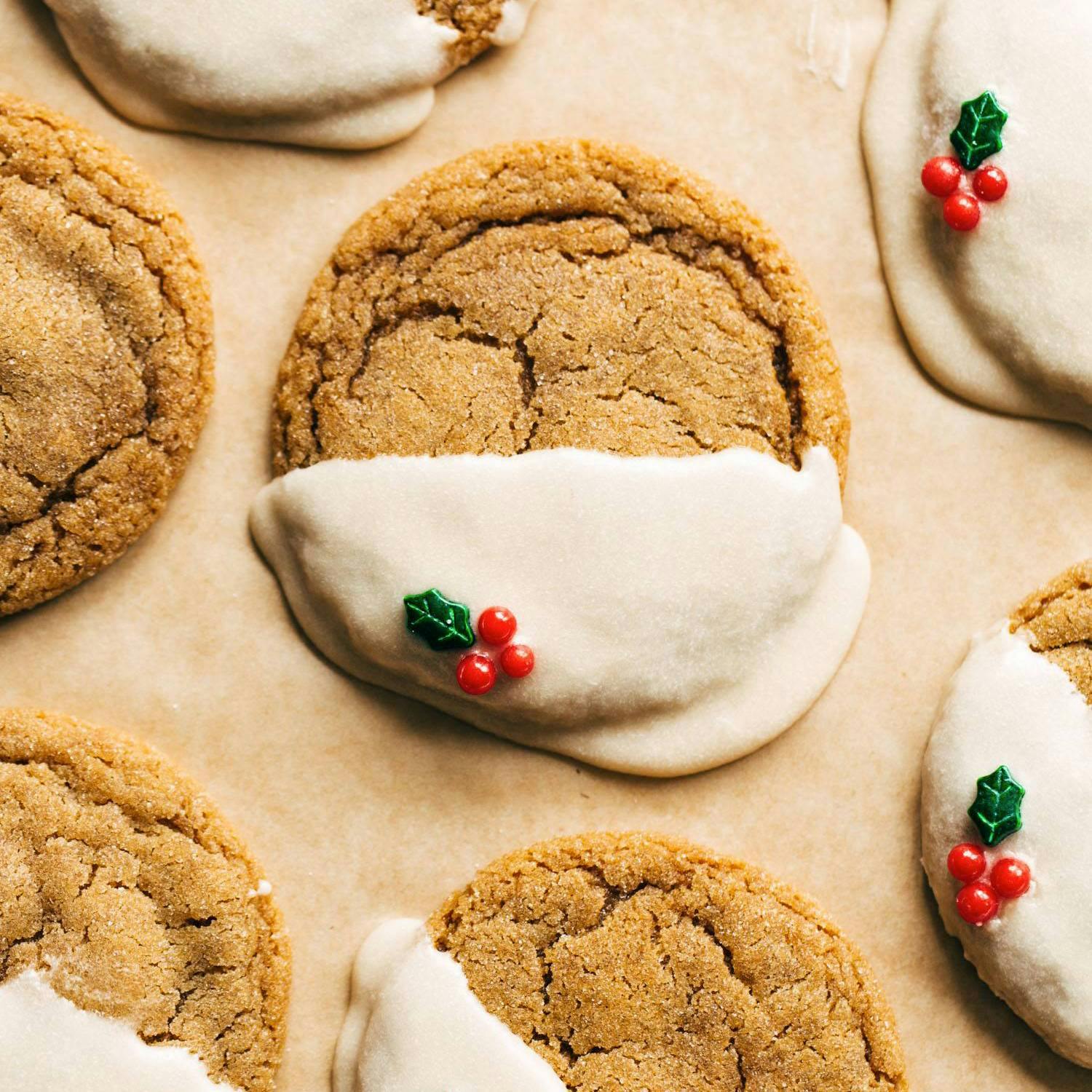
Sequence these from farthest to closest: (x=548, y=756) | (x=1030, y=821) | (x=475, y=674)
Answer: (x=548, y=756), (x=1030, y=821), (x=475, y=674)

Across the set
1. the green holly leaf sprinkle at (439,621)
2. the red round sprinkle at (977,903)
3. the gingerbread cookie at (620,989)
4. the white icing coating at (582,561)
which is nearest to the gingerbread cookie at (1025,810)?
the red round sprinkle at (977,903)

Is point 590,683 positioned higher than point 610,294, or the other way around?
point 610,294

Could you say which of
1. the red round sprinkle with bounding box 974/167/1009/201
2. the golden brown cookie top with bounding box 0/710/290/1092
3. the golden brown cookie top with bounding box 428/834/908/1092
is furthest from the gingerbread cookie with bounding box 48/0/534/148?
the golden brown cookie top with bounding box 428/834/908/1092

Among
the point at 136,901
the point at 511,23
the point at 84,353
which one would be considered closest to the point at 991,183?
the point at 511,23

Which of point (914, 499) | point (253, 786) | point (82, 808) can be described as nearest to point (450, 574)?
point (253, 786)

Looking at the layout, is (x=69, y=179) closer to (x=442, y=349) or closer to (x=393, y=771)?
(x=442, y=349)

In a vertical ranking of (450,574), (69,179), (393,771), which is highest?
(69,179)

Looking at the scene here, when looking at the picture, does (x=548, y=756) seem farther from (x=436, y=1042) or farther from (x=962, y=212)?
(x=962, y=212)
